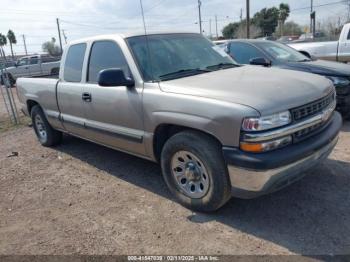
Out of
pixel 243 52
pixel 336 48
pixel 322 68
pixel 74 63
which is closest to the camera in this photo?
pixel 74 63

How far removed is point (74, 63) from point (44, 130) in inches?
76.3

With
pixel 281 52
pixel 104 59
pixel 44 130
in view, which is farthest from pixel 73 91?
pixel 281 52

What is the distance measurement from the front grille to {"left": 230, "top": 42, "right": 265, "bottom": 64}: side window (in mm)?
3795

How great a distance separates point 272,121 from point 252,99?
9.6 inches

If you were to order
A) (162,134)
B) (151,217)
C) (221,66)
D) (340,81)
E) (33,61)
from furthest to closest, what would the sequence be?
(33,61), (340,81), (221,66), (162,134), (151,217)

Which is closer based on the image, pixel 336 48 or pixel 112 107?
pixel 112 107

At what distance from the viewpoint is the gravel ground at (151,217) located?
115 inches

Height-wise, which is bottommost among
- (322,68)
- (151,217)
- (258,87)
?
(151,217)

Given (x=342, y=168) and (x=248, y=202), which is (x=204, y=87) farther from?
(x=342, y=168)

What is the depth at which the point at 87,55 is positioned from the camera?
446 centimetres

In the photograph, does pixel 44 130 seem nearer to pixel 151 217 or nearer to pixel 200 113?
pixel 151 217

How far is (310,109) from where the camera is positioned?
10.1 ft

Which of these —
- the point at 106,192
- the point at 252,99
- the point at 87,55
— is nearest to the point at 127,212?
the point at 106,192

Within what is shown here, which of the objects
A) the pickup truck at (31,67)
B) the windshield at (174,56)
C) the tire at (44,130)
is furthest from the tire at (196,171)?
the pickup truck at (31,67)
